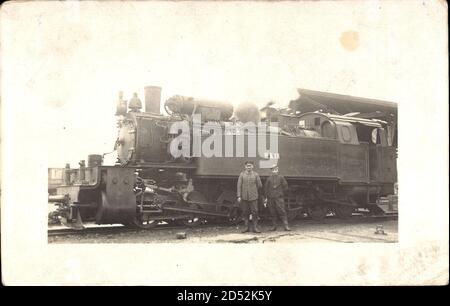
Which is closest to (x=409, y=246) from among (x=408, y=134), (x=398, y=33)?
(x=408, y=134)

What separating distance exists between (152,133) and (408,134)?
4.97 m

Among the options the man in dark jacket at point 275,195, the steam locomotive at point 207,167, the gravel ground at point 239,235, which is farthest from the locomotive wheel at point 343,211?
the man in dark jacket at point 275,195

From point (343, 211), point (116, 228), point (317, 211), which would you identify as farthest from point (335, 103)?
point (116, 228)

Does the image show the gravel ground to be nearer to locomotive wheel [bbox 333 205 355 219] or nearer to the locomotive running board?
the locomotive running board

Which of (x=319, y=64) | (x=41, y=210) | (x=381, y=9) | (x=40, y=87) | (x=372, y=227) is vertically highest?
(x=381, y=9)

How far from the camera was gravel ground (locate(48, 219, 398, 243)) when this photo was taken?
26.1ft

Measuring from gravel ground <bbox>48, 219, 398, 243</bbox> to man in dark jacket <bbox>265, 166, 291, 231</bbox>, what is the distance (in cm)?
30

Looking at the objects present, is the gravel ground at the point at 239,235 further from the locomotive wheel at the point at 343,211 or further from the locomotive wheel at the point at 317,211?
the locomotive wheel at the point at 343,211

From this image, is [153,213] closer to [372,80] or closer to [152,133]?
[152,133]

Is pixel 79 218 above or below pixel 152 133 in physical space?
below

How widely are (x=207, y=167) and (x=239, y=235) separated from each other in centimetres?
167

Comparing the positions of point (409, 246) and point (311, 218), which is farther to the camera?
point (311, 218)

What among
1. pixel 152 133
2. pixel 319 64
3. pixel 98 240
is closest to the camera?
pixel 98 240

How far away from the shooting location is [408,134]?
712cm
